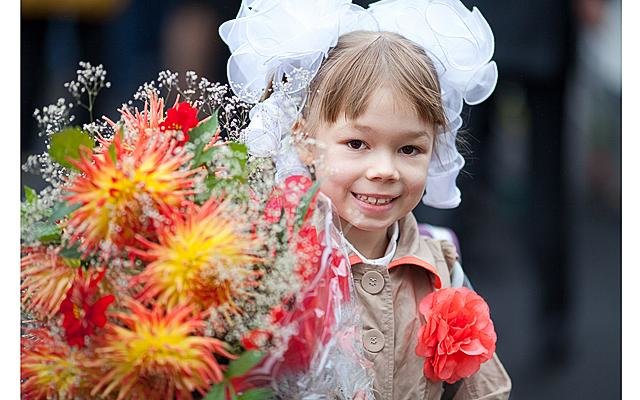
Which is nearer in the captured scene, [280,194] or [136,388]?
[136,388]

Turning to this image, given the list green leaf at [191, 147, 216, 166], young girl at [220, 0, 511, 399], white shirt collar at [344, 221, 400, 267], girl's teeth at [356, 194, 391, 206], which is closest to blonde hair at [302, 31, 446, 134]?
young girl at [220, 0, 511, 399]

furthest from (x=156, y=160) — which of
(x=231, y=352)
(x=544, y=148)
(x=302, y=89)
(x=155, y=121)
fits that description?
(x=544, y=148)

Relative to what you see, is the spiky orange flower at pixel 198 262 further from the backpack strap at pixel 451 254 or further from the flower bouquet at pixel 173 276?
the backpack strap at pixel 451 254

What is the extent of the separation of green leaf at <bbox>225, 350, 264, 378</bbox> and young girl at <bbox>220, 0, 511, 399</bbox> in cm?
52

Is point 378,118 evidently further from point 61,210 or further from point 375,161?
point 61,210

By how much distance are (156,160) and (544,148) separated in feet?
13.4

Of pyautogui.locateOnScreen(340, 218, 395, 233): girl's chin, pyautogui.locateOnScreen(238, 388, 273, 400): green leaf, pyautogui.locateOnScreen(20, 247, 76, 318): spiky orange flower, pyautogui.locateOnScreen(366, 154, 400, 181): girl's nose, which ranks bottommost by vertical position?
pyautogui.locateOnScreen(238, 388, 273, 400): green leaf

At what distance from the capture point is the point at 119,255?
1.62 meters

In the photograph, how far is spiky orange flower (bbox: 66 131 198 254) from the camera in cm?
160

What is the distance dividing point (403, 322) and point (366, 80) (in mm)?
534

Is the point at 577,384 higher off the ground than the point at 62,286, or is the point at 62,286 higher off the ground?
the point at 62,286

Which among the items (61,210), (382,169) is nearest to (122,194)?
(61,210)

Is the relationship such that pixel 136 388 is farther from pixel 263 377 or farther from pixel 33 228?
pixel 33 228

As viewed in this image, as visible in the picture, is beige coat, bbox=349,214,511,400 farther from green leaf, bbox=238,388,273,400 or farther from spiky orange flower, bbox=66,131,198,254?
spiky orange flower, bbox=66,131,198,254
